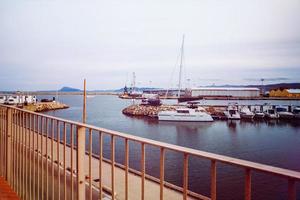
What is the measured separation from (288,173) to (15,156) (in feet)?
10.8

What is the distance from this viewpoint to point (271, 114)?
45625 millimetres

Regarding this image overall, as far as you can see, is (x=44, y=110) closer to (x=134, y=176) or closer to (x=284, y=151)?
(x=284, y=151)

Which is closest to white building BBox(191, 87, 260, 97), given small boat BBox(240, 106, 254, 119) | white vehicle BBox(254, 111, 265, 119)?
white vehicle BBox(254, 111, 265, 119)

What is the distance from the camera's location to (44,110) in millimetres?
54125

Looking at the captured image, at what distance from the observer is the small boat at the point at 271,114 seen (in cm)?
4547

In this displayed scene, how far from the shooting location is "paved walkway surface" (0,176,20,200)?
314cm

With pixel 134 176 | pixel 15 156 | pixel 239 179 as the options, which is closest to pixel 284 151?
pixel 239 179

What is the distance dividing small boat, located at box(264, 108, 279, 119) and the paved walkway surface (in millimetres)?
47727

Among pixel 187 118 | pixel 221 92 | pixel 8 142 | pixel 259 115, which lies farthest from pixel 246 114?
pixel 221 92

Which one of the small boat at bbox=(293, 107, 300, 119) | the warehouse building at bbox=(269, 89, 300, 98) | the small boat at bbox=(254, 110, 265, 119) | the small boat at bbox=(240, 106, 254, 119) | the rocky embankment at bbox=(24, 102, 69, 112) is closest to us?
the small boat at bbox=(240, 106, 254, 119)

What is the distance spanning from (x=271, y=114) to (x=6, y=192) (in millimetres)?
48155

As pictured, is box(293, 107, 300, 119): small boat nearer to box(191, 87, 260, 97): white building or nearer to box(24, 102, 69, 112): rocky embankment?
box(191, 87, 260, 97): white building

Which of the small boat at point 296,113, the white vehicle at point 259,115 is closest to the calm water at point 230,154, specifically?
the white vehicle at point 259,115

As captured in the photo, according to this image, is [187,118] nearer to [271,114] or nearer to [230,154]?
[271,114]
